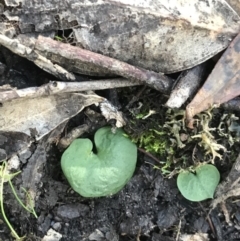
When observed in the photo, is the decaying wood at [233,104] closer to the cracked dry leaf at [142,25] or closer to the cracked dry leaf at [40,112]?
the cracked dry leaf at [142,25]

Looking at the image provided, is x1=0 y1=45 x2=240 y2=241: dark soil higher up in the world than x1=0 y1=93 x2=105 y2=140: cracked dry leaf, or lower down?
lower down

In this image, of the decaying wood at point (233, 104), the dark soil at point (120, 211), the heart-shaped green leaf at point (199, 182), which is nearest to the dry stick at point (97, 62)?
the dark soil at point (120, 211)

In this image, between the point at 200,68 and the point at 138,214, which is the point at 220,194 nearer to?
the point at 138,214

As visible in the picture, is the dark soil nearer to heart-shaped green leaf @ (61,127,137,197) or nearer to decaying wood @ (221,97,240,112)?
heart-shaped green leaf @ (61,127,137,197)

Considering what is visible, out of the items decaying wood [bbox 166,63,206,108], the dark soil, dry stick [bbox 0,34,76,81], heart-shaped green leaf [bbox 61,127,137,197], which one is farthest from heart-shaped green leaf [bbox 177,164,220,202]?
dry stick [bbox 0,34,76,81]

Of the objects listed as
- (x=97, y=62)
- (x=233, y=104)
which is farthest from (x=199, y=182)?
(x=97, y=62)
